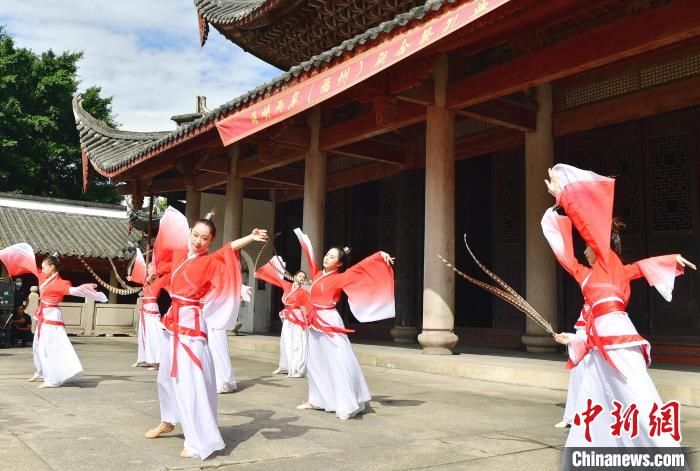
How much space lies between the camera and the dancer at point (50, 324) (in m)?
6.92

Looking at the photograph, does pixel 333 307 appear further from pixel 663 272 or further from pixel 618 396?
pixel 663 272

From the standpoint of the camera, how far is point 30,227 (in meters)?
20.6

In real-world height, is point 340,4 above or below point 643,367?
above

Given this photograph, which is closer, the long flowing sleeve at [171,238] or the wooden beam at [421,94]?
the long flowing sleeve at [171,238]

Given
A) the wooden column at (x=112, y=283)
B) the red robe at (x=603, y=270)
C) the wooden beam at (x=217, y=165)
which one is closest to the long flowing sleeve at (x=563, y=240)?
the red robe at (x=603, y=270)

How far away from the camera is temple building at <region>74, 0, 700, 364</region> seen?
7.36 metres

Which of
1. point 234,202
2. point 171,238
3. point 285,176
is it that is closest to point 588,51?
point 171,238

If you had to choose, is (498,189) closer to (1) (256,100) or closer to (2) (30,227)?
(1) (256,100)

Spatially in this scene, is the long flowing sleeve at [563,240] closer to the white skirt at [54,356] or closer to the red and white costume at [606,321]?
the red and white costume at [606,321]

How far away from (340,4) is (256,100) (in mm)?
3125

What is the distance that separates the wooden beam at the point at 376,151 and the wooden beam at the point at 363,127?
0.38 metres

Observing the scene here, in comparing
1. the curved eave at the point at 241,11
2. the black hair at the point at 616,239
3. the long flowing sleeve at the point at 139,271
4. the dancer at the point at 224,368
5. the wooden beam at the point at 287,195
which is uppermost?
the curved eave at the point at 241,11

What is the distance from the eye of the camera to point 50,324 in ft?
23.9

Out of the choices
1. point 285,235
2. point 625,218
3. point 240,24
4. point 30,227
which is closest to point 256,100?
point 240,24
